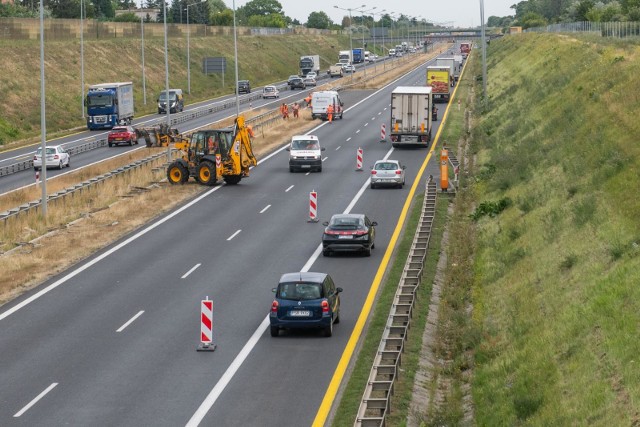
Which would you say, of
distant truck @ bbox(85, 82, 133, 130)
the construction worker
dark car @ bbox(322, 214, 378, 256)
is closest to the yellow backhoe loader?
dark car @ bbox(322, 214, 378, 256)

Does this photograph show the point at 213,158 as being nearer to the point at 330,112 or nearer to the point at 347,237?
the point at 347,237

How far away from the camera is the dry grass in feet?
121

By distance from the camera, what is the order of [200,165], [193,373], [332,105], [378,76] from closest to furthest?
[193,373] → [200,165] → [332,105] → [378,76]

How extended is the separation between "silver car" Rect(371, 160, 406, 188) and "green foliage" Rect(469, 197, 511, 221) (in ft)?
34.1

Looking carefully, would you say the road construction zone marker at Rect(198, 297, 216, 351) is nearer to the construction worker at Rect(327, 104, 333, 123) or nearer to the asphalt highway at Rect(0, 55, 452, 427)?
the asphalt highway at Rect(0, 55, 452, 427)

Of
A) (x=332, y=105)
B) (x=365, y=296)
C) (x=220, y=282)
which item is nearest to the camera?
(x=365, y=296)

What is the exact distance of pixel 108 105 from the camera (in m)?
91.5

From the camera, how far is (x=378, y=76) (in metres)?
157

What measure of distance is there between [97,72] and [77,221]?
3192 inches

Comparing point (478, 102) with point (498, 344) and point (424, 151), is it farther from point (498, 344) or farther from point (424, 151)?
point (498, 344)

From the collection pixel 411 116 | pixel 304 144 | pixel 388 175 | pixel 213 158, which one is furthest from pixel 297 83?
pixel 388 175

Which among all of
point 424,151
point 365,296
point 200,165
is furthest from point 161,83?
point 365,296

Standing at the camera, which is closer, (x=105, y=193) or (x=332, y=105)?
(x=105, y=193)

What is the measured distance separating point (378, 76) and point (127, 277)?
123809mm
